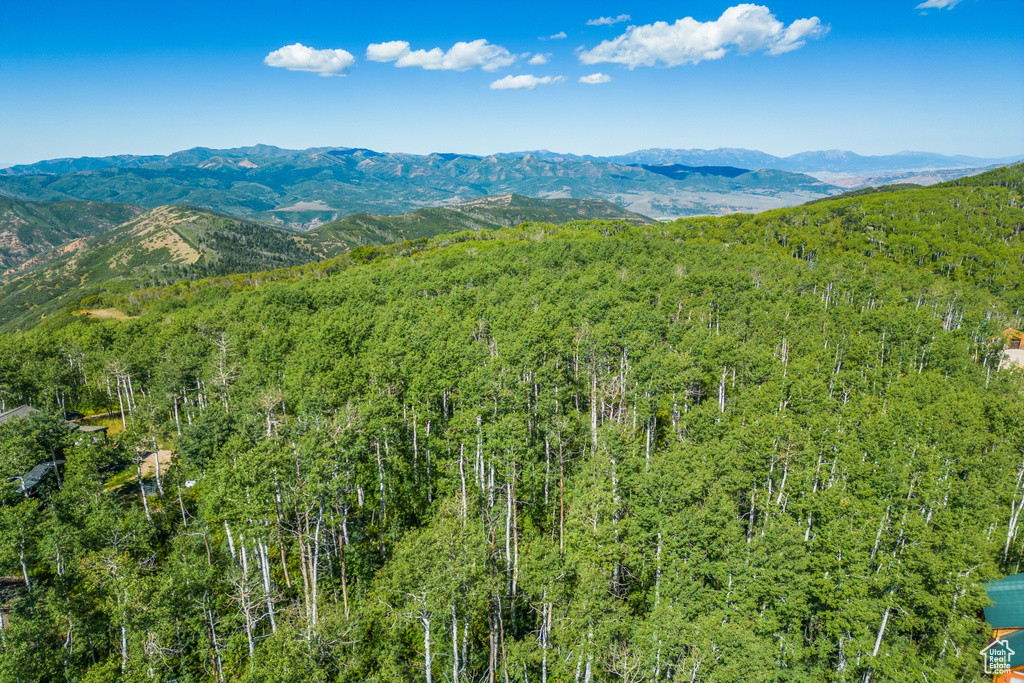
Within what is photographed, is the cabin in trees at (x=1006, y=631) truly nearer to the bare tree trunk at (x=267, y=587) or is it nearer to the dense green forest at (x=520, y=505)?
the dense green forest at (x=520, y=505)

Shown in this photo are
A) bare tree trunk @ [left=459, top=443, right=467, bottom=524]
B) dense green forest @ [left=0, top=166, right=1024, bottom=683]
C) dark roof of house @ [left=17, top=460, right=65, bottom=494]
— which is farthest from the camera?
dark roof of house @ [left=17, top=460, right=65, bottom=494]

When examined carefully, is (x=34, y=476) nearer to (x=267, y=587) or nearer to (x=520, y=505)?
(x=267, y=587)

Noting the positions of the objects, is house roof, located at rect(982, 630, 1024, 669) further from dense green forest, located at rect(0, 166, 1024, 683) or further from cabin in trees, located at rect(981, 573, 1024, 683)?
dense green forest, located at rect(0, 166, 1024, 683)

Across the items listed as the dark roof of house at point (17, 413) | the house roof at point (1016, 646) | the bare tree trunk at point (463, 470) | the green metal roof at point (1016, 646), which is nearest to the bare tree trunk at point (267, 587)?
the bare tree trunk at point (463, 470)

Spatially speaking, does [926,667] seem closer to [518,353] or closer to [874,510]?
[874,510]

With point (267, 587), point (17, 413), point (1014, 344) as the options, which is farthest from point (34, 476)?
point (1014, 344)

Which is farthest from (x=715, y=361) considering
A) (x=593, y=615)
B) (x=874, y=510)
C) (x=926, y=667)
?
(x=593, y=615)

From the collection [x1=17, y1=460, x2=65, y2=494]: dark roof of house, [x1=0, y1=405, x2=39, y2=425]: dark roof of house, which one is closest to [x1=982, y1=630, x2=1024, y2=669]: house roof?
[x1=17, y1=460, x2=65, y2=494]: dark roof of house
